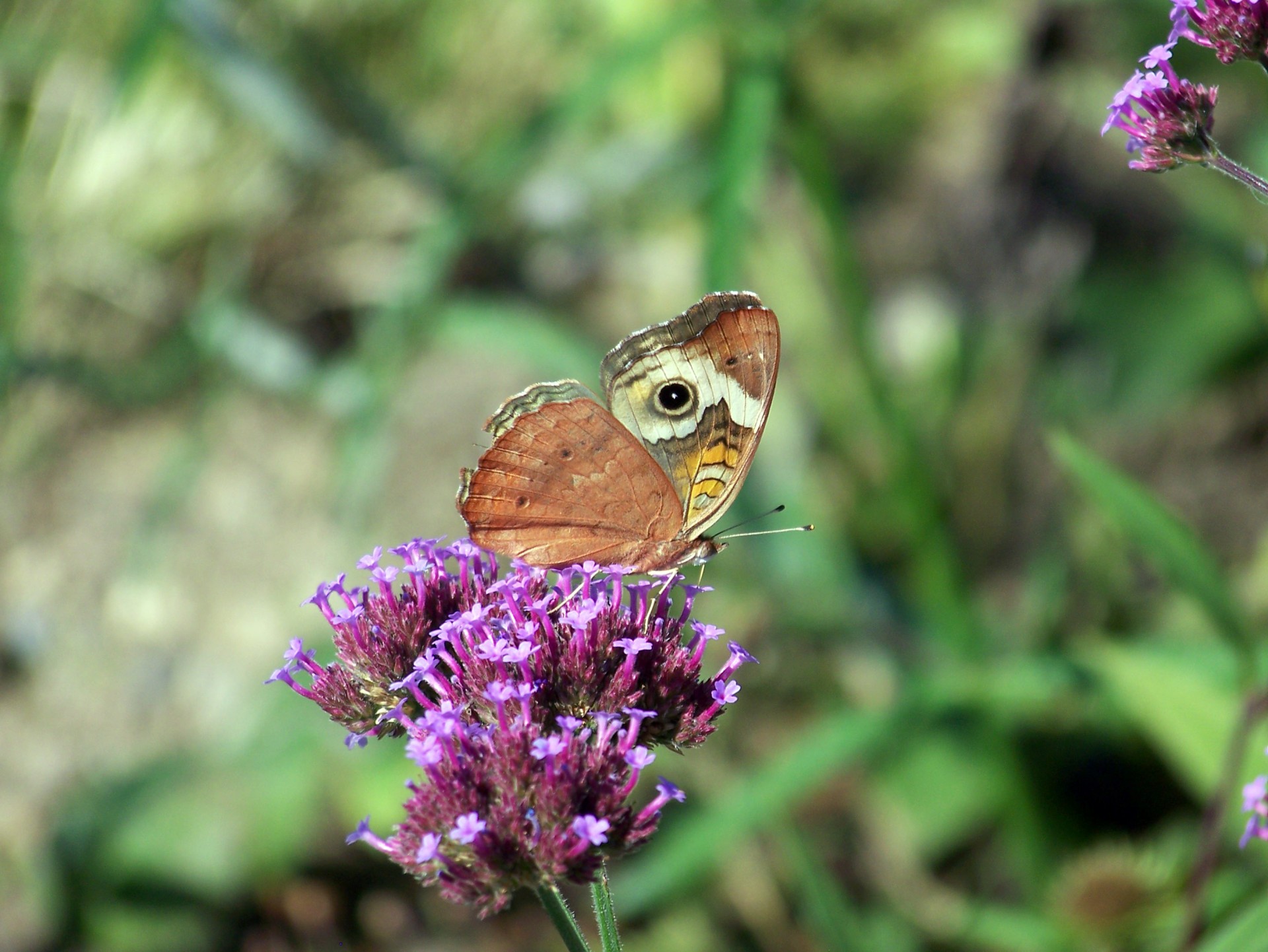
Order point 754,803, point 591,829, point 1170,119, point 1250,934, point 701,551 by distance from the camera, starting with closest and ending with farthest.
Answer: point 591,829, point 1170,119, point 1250,934, point 701,551, point 754,803

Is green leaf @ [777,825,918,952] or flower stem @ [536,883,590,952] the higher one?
green leaf @ [777,825,918,952]

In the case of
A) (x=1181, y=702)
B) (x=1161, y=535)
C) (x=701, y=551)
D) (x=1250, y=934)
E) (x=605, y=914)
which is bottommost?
(x=1250, y=934)

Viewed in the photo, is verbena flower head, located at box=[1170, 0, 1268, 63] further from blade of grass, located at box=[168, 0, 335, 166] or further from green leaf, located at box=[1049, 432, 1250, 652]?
blade of grass, located at box=[168, 0, 335, 166]

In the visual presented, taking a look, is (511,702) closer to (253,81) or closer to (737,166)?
(737,166)

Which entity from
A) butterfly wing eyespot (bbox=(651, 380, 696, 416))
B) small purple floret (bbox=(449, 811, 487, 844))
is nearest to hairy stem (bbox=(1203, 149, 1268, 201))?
butterfly wing eyespot (bbox=(651, 380, 696, 416))

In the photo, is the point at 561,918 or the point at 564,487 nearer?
the point at 561,918

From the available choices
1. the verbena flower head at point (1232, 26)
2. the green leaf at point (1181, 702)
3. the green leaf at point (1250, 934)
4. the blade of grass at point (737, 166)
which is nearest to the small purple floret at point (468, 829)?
the green leaf at point (1250, 934)

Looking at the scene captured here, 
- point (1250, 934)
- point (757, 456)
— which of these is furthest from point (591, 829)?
point (757, 456)
